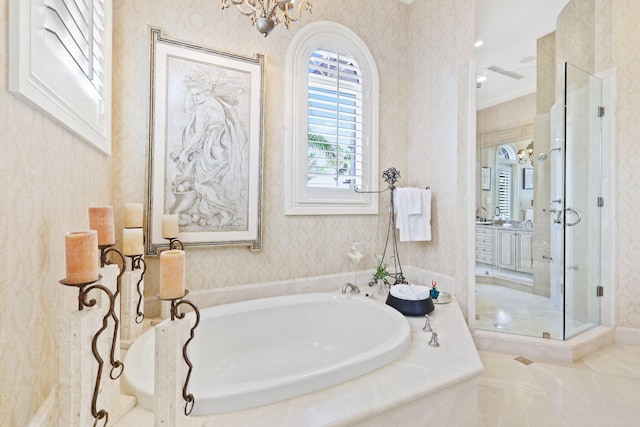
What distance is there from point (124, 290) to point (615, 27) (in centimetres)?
402

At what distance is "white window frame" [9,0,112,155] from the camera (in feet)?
2.13

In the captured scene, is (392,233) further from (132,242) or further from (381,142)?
(132,242)

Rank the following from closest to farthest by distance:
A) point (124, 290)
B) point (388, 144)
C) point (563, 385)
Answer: point (124, 290), point (563, 385), point (388, 144)

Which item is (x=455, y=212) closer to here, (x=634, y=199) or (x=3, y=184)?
(x=634, y=199)

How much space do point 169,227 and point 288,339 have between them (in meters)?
1.08

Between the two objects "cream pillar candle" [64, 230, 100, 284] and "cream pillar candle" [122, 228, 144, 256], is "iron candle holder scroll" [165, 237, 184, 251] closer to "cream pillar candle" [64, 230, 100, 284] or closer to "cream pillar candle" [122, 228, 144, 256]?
"cream pillar candle" [122, 228, 144, 256]

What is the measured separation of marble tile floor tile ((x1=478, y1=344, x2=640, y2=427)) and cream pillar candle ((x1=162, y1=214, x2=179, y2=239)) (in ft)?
6.52

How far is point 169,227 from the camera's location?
5.97 ft

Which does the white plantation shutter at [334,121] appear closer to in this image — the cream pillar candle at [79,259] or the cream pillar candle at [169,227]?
the cream pillar candle at [169,227]

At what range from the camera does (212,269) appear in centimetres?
209

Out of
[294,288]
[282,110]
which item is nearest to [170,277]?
[294,288]

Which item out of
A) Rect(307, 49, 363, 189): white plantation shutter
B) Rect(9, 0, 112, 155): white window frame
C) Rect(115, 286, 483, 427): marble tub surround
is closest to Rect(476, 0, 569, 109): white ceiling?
Rect(307, 49, 363, 189): white plantation shutter

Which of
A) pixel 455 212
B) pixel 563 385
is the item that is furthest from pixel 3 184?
pixel 563 385

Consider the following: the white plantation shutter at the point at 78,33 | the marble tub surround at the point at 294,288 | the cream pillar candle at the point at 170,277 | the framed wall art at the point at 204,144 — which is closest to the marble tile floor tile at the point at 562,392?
the marble tub surround at the point at 294,288
